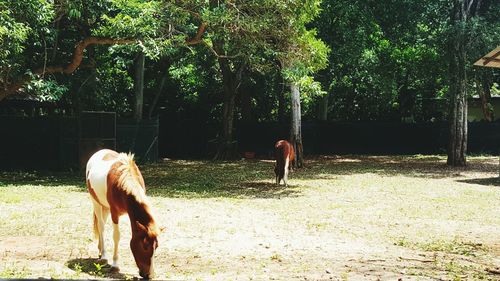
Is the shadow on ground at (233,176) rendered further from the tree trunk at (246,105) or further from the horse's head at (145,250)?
the horse's head at (145,250)

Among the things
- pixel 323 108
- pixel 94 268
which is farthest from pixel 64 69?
pixel 323 108

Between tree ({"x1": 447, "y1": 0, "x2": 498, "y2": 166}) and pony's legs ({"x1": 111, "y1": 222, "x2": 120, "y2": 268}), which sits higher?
tree ({"x1": 447, "y1": 0, "x2": 498, "y2": 166})

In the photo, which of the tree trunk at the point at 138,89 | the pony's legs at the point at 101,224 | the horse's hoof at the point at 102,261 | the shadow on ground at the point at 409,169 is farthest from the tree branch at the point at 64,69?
the horse's hoof at the point at 102,261

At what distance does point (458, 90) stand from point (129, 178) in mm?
16883

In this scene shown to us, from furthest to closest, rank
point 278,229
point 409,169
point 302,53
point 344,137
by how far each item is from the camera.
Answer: point 344,137 < point 409,169 < point 302,53 < point 278,229

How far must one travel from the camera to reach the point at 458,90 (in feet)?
64.7

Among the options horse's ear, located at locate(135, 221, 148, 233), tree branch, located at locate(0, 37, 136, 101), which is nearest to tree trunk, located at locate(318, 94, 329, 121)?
tree branch, located at locate(0, 37, 136, 101)

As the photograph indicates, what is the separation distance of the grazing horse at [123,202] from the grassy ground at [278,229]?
0.58 m

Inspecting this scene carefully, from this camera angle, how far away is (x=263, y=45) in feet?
46.2

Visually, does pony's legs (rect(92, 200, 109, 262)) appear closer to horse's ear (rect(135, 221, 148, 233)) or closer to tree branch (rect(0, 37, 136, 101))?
horse's ear (rect(135, 221, 148, 233))

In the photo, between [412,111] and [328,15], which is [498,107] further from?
[328,15]

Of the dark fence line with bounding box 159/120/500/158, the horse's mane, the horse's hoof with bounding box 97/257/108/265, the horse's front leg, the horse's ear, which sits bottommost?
the horse's hoof with bounding box 97/257/108/265

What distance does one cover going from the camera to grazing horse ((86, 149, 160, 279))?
486cm

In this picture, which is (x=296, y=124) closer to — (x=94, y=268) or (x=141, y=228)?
(x=94, y=268)
